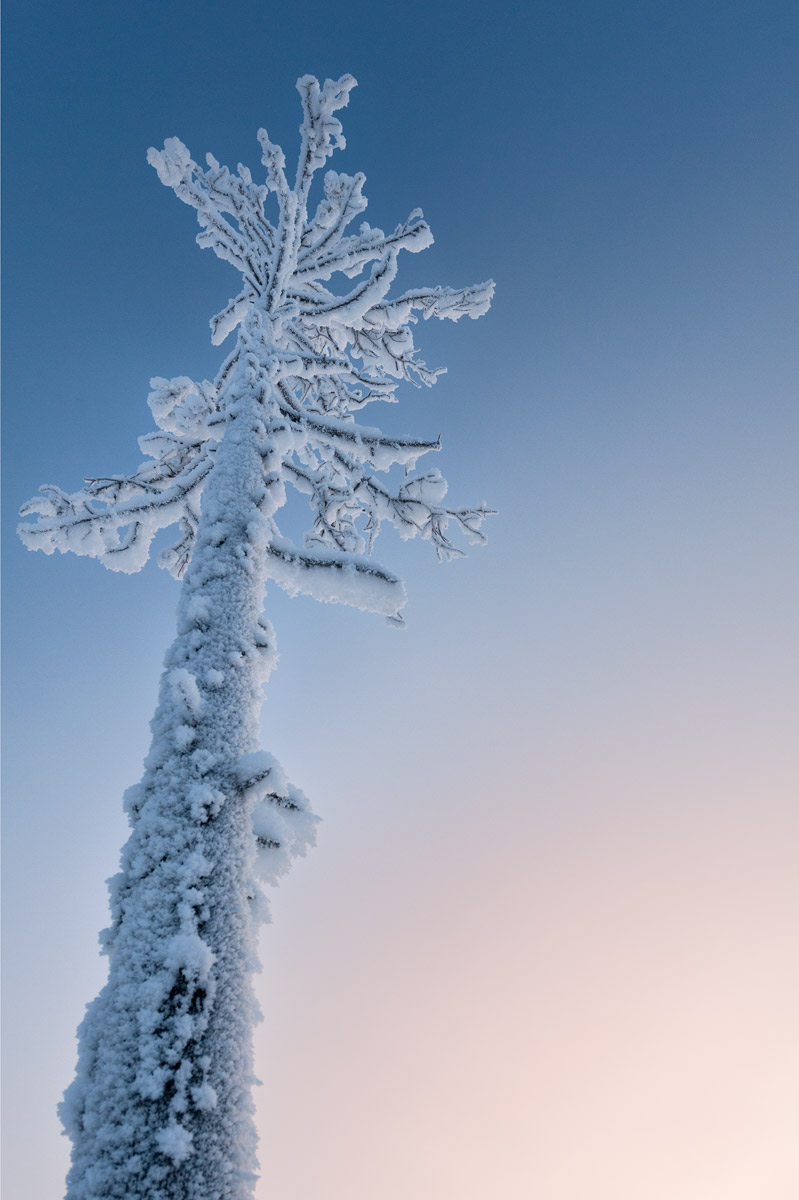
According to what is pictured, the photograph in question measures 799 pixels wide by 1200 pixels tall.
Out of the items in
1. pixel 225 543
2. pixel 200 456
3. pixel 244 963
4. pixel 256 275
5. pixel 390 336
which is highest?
pixel 390 336

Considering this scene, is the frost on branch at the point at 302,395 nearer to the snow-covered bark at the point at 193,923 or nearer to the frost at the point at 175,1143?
the snow-covered bark at the point at 193,923

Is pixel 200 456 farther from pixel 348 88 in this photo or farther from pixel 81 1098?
pixel 81 1098

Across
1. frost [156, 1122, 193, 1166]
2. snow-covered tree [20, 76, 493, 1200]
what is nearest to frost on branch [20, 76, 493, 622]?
snow-covered tree [20, 76, 493, 1200]

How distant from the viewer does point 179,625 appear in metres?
3.38

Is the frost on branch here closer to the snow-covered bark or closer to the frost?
the snow-covered bark

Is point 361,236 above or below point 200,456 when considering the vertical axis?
above

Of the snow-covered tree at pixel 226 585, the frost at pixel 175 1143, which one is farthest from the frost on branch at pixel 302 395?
the frost at pixel 175 1143

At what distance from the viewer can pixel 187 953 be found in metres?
2.22

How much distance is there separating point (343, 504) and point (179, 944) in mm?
4382

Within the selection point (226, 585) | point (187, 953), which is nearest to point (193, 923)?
point (187, 953)

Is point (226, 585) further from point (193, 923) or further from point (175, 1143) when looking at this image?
point (175, 1143)

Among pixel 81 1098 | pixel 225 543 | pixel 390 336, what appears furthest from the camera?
pixel 390 336

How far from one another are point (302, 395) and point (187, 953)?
679 centimetres

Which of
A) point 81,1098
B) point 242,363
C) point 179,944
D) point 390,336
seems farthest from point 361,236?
point 81,1098
